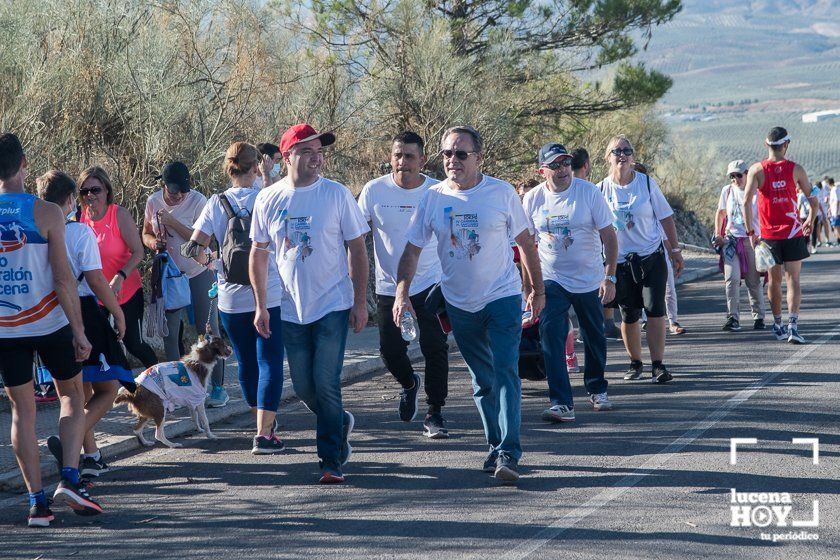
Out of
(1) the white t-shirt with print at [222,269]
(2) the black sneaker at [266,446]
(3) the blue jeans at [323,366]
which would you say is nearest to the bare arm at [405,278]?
(3) the blue jeans at [323,366]

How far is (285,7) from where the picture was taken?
22.8 metres

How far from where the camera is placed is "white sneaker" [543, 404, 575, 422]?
28.5 ft

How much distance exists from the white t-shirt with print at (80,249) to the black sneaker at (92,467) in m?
1.36

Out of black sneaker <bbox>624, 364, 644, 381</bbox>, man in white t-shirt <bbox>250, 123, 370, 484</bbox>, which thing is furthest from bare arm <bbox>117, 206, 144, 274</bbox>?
black sneaker <bbox>624, 364, 644, 381</bbox>

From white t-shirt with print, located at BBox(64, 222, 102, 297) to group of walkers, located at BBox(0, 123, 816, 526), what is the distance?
0.01 m

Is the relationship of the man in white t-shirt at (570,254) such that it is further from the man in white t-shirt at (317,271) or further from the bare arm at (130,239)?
the bare arm at (130,239)

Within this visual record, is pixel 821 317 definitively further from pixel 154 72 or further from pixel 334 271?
pixel 334 271

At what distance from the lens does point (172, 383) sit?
8375 millimetres

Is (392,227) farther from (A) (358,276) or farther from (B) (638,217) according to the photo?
(B) (638,217)

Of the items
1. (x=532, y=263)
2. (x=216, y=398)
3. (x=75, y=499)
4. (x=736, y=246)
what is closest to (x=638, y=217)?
(x=532, y=263)

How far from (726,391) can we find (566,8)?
1604 cm

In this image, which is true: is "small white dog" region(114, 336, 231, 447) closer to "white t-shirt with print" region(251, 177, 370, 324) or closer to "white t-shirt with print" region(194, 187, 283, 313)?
"white t-shirt with print" region(194, 187, 283, 313)

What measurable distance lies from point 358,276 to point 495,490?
1505 mm

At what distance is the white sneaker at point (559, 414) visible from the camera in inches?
342
